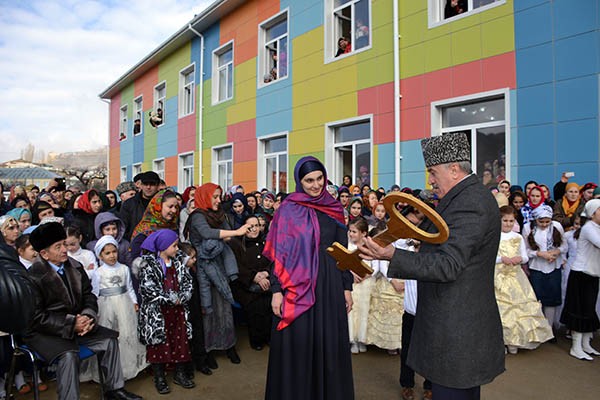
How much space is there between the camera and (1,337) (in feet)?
10.3

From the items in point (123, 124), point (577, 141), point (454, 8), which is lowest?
point (577, 141)

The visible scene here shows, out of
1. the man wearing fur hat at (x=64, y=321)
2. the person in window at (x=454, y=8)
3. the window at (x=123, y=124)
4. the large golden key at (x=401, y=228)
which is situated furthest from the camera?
the window at (x=123, y=124)

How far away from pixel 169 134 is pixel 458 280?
15923mm

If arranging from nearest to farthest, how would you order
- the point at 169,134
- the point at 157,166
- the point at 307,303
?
the point at 307,303 < the point at 169,134 < the point at 157,166

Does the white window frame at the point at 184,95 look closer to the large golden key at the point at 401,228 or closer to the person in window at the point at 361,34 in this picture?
the person in window at the point at 361,34

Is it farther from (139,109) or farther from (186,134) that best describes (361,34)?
Result: (139,109)

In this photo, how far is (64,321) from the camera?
3076 mm

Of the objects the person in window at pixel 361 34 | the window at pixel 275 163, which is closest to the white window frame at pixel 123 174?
the window at pixel 275 163

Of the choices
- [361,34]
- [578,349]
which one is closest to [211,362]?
[578,349]

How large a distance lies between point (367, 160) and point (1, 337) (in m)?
7.05

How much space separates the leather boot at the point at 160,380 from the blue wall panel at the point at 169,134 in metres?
13.1

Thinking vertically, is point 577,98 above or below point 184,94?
below

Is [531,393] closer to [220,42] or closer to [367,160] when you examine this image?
[367,160]

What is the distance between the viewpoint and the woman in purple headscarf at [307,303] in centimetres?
258
